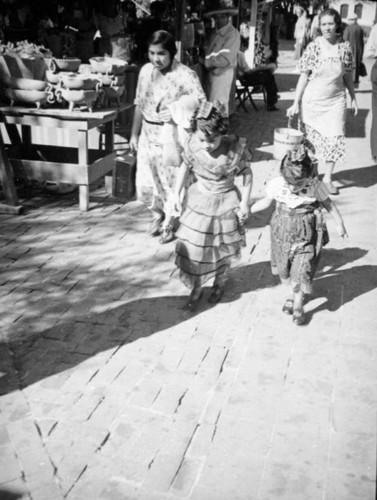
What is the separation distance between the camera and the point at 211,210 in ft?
14.4

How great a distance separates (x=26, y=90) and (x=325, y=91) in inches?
138

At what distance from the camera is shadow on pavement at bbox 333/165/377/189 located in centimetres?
798

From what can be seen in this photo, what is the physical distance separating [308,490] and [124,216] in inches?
167

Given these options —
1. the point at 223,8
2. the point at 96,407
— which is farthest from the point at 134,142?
the point at 223,8

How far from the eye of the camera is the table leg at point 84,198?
6.66 m

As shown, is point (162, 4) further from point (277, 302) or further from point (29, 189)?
point (277, 302)

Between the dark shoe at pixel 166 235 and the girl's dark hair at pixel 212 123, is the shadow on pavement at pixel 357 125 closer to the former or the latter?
the dark shoe at pixel 166 235

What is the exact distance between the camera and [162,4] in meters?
10.9

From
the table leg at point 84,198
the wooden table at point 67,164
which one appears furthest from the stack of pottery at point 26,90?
the table leg at point 84,198

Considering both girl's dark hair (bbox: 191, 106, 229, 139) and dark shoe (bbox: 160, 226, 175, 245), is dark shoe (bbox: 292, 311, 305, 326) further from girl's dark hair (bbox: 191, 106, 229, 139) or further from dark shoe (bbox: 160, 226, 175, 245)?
dark shoe (bbox: 160, 226, 175, 245)

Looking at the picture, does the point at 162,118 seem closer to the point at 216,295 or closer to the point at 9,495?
the point at 216,295

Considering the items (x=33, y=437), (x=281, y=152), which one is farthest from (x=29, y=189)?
(x=33, y=437)

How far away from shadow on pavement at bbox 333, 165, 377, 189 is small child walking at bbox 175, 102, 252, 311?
3.80 m

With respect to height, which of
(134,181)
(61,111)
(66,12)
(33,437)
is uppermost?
(66,12)
